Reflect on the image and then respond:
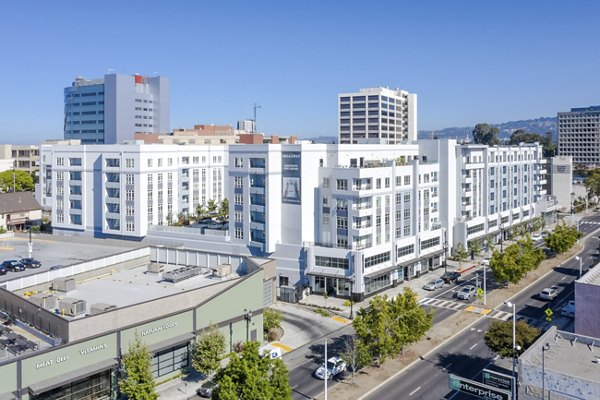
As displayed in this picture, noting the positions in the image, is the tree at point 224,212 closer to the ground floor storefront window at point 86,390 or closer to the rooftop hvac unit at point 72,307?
the rooftop hvac unit at point 72,307

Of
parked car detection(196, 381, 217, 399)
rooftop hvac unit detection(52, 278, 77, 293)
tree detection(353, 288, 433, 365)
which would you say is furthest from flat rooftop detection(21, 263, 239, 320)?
tree detection(353, 288, 433, 365)

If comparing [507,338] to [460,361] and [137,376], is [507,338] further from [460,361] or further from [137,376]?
[137,376]

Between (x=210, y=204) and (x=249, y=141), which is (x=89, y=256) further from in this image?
(x=249, y=141)

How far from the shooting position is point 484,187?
10875 cm

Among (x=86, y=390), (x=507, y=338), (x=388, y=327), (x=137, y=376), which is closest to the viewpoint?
(x=137, y=376)

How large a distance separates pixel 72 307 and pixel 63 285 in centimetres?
849

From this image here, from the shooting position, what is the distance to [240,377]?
37.5 metres

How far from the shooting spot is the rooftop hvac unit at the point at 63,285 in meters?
53.4

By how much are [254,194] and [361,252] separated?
60.8ft

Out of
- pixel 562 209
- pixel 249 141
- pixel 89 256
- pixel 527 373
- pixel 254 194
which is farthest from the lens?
pixel 562 209

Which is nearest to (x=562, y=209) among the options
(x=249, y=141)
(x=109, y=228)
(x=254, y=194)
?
(x=249, y=141)

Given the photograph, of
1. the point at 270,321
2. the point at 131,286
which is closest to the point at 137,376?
the point at 131,286

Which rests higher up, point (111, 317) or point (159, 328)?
point (111, 317)

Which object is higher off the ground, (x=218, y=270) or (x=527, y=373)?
(x=218, y=270)
